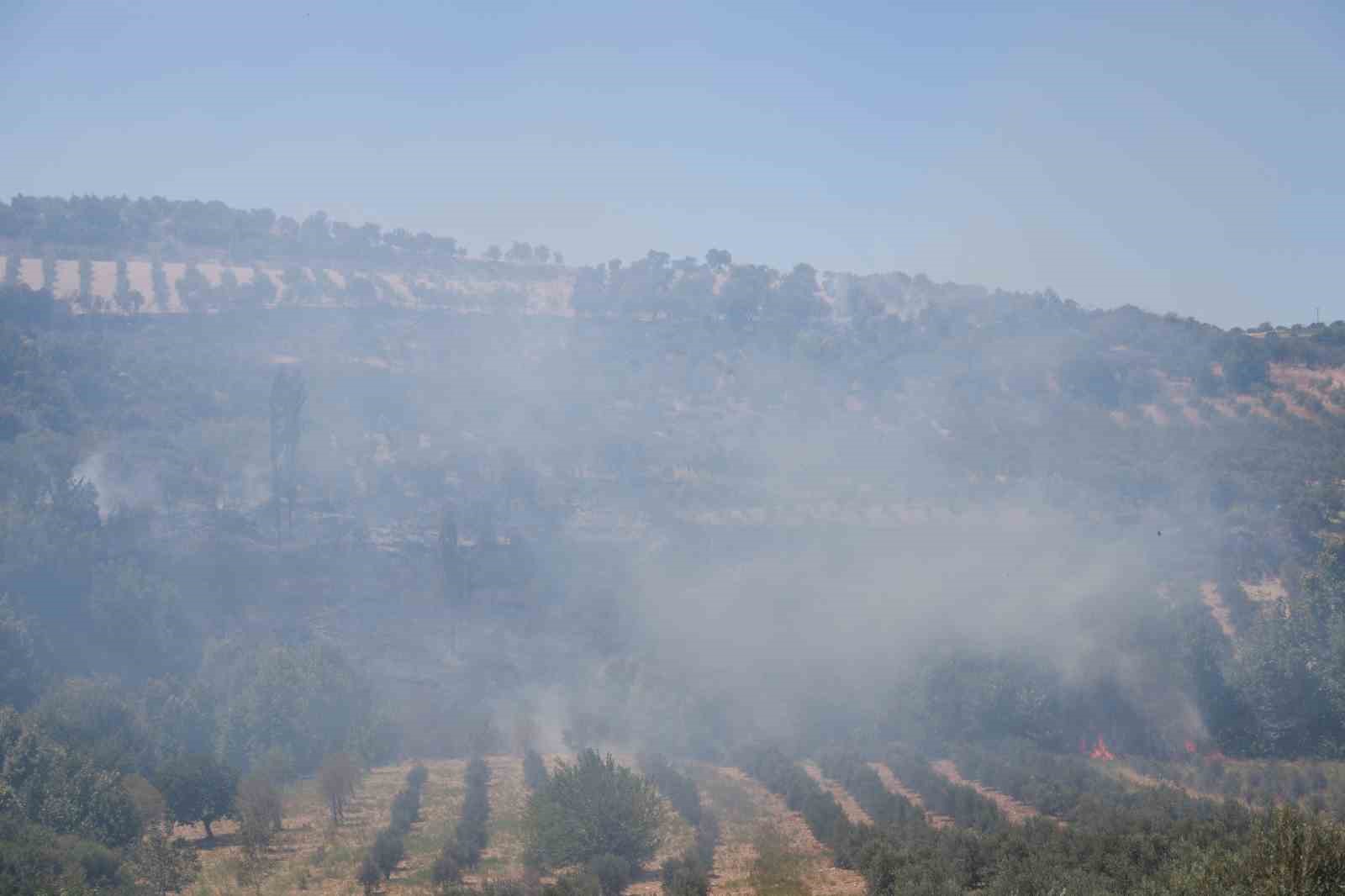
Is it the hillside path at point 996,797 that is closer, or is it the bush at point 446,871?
the bush at point 446,871

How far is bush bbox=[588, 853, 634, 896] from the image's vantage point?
1314 inches

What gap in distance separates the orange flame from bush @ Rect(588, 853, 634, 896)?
112ft

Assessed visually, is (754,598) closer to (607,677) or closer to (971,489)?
(607,677)

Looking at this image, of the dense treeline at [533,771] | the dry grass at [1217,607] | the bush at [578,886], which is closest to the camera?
the bush at [578,886]

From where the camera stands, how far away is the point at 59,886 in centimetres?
2711

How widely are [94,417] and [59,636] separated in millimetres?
34614

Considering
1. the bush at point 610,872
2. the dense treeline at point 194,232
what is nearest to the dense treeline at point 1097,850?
the bush at point 610,872

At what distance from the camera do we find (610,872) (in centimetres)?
3359

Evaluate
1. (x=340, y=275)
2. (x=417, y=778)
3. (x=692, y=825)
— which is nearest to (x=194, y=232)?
(x=340, y=275)

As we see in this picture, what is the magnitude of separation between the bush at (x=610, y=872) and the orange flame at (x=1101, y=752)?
112 ft

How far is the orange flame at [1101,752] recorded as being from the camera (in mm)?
58406

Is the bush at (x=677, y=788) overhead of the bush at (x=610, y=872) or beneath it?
beneath

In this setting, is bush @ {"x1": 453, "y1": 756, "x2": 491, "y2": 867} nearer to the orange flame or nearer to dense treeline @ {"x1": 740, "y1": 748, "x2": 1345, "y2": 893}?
dense treeline @ {"x1": 740, "y1": 748, "x2": 1345, "y2": 893}

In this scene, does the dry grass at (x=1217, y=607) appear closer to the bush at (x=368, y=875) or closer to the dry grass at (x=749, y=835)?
the dry grass at (x=749, y=835)
